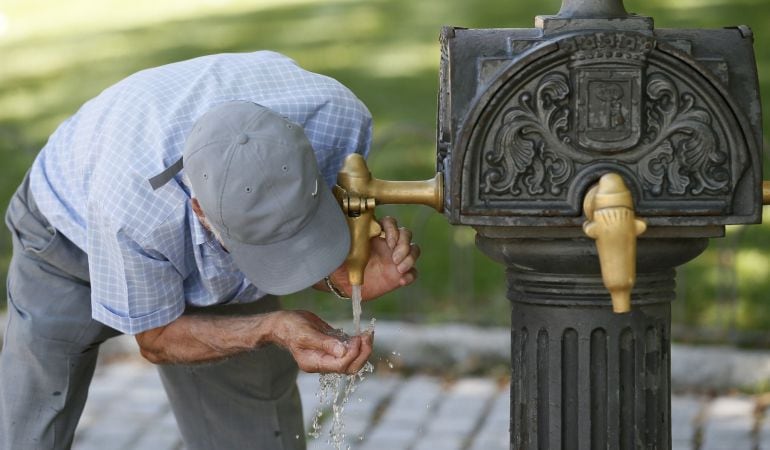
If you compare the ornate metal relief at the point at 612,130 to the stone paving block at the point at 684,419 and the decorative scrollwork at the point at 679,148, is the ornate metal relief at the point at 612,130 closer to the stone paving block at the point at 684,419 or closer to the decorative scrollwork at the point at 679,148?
the decorative scrollwork at the point at 679,148

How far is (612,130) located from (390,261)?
0.69 m

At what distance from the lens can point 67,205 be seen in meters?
2.83

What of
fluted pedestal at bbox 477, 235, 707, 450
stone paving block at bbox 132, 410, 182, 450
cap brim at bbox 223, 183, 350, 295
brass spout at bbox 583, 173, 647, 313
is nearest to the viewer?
brass spout at bbox 583, 173, 647, 313

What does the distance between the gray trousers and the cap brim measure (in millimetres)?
434

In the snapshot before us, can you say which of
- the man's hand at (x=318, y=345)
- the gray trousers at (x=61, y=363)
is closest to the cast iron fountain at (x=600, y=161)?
the man's hand at (x=318, y=345)

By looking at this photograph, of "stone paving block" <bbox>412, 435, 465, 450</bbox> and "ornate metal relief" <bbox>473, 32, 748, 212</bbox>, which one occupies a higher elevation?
"ornate metal relief" <bbox>473, 32, 748, 212</bbox>

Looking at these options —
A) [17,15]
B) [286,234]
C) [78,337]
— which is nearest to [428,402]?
[78,337]

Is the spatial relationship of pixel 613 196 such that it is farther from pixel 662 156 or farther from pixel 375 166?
pixel 375 166

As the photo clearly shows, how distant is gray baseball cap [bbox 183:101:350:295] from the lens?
7.74ft

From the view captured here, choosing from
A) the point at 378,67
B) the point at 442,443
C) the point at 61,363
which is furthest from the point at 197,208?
the point at 378,67

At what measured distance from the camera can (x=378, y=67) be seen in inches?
280

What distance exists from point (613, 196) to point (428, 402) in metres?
2.33

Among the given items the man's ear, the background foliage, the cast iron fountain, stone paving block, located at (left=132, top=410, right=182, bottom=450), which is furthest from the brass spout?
the background foliage

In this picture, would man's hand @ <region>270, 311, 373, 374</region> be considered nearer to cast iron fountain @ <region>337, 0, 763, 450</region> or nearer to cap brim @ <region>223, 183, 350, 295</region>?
cap brim @ <region>223, 183, 350, 295</region>
